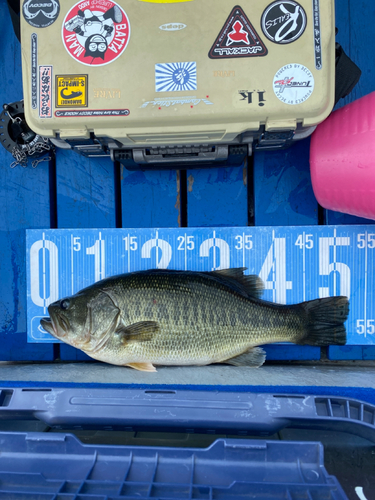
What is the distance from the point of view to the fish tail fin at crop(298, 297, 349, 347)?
158 centimetres

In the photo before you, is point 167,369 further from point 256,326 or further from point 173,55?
point 173,55

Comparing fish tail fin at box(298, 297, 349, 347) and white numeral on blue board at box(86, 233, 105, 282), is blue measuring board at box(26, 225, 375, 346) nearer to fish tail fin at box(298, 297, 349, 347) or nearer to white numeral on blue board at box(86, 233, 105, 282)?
white numeral on blue board at box(86, 233, 105, 282)

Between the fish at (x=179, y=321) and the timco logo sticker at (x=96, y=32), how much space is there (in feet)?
3.16

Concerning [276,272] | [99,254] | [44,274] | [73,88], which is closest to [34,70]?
[73,88]

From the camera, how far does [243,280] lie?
5.36 feet

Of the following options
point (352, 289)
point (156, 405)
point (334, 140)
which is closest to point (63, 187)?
point (156, 405)

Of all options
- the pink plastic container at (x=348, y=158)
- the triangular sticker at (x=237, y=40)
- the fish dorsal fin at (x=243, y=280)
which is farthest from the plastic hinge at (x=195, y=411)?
the triangular sticker at (x=237, y=40)

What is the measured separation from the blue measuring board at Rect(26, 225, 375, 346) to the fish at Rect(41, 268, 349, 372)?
202 mm

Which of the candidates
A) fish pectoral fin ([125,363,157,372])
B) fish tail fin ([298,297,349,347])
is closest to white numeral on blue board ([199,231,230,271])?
fish tail fin ([298,297,349,347])

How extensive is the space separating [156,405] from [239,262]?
0.88m

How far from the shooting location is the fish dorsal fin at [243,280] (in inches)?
64.2

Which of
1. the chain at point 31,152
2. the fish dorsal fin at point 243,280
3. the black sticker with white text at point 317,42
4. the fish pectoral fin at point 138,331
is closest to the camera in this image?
the black sticker with white text at point 317,42

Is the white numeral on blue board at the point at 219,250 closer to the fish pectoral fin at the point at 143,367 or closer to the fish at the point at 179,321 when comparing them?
the fish at the point at 179,321

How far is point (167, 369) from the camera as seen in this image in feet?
5.28
